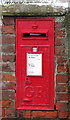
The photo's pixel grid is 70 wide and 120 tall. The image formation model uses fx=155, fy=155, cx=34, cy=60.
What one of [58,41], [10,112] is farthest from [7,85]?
[58,41]

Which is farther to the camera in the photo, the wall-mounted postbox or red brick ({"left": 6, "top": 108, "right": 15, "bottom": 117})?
red brick ({"left": 6, "top": 108, "right": 15, "bottom": 117})

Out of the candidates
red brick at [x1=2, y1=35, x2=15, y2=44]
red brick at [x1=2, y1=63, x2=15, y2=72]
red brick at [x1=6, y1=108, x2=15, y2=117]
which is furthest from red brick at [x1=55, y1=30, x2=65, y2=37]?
red brick at [x1=6, y1=108, x2=15, y2=117]

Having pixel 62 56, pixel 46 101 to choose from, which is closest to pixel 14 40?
pixel 62 56

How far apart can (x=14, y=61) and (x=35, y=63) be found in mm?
239

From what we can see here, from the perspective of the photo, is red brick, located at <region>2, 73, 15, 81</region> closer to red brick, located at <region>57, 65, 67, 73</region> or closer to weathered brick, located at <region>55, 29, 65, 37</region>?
red brick, located at <region>57, 65, 67, 73</region>

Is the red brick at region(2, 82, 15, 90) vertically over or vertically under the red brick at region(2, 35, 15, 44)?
under

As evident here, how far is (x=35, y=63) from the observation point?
1.64 meters

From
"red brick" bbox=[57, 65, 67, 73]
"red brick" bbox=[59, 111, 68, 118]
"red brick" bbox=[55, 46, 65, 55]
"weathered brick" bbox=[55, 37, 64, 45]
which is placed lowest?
"red brick" bbox=[59, 111, 68, 118]

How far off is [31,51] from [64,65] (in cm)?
39

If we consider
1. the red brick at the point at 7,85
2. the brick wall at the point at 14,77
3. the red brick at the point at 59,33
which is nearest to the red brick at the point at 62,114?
the brick wall at the point at 14,77

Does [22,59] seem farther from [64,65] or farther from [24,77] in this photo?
[64,65]

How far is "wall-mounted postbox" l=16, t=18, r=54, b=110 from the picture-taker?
163cm

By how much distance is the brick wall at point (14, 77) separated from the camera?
1661 millimetres

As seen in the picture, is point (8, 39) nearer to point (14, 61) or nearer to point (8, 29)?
point (8, 29)
